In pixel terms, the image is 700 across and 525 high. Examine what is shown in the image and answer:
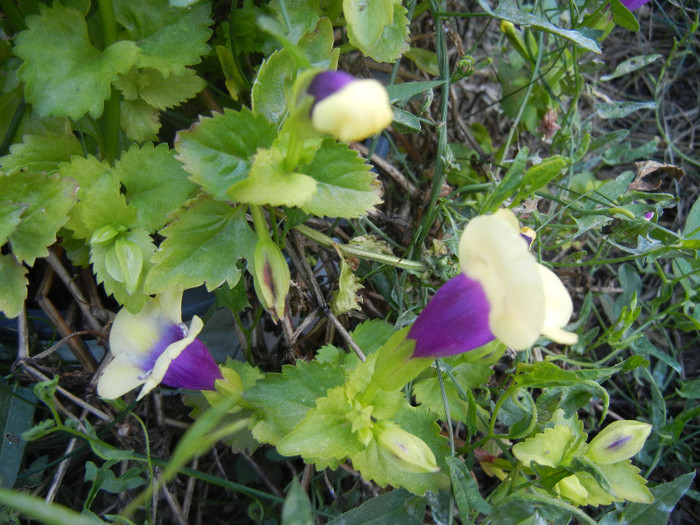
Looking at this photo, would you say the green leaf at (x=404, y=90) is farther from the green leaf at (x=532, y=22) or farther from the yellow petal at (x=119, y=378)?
the yellow petal at (x=119, y=378)

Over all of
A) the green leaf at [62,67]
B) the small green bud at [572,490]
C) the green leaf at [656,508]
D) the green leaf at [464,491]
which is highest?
the green leaf at [62,67]

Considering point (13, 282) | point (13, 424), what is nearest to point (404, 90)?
point (13, 282)

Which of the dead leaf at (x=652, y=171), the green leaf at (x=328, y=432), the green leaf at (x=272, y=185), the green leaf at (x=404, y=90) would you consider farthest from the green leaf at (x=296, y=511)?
the dead leaf at (x=652, y=171)

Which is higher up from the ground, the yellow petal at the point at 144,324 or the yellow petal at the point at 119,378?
the yellow petal at the point at 144,324

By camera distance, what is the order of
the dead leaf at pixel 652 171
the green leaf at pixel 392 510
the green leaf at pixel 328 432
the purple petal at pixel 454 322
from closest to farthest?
the purple petal at pixel 454 322 < the green leaf at pixel 328 432 < the green leaf at pixel 392 510 < the dead leaf at pixel 652 171

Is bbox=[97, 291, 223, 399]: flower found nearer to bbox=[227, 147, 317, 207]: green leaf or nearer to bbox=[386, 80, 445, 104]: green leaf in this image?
→ bbox=[227, 147, 317, 207]: green leaf

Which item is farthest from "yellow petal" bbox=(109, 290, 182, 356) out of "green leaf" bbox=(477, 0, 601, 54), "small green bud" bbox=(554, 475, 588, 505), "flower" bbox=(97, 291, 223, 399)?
"green leaf" bbox=(477, 0, 601, 54)

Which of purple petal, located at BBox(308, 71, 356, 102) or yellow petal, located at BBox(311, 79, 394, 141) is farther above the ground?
purple petal, located at BBox(308, 71, 356, 102)
